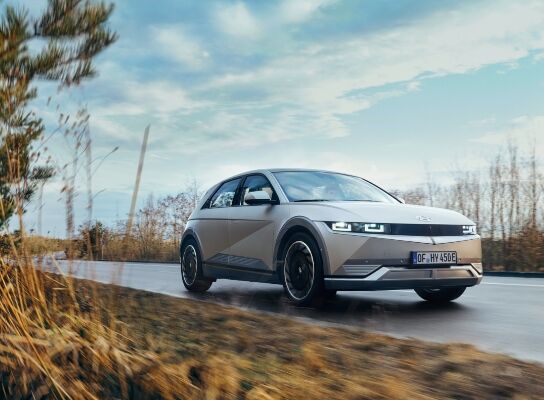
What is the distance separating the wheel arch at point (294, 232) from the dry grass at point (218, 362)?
6.82ft

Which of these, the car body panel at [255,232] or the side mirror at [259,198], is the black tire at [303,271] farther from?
the side mirror at [259,198]

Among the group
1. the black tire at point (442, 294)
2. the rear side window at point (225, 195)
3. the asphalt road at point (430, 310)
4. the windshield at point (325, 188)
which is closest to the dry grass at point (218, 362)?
the asphalt road at point (430, 310)

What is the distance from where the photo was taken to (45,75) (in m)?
6.19

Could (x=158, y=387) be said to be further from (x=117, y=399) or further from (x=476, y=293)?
(x=476, y=293)

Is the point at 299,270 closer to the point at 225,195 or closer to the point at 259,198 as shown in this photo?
the point at 259,198

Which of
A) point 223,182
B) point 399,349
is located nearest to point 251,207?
point 223,182

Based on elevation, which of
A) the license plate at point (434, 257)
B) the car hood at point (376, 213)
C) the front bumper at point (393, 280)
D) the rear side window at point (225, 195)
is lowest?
the front bumper at point (393, 280)

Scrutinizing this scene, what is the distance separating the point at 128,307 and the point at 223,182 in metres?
4.26

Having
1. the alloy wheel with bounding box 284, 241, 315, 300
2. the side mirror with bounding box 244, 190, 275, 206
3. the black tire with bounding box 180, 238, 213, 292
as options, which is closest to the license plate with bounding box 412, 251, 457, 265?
the alloy wheel with bounding box 284, 241, 315, 300

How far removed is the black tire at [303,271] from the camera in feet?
25.2

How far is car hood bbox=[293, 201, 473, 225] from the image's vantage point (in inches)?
299

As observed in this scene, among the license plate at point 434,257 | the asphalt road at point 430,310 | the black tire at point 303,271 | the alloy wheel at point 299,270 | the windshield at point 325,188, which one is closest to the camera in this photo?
the asphalt road at point 430,310

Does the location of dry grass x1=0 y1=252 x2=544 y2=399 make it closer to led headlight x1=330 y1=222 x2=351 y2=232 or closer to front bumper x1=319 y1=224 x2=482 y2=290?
front bumper x1=319 y1=224 x2=482 y2=290

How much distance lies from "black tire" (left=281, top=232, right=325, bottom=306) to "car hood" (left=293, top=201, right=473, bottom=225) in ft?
1.06
